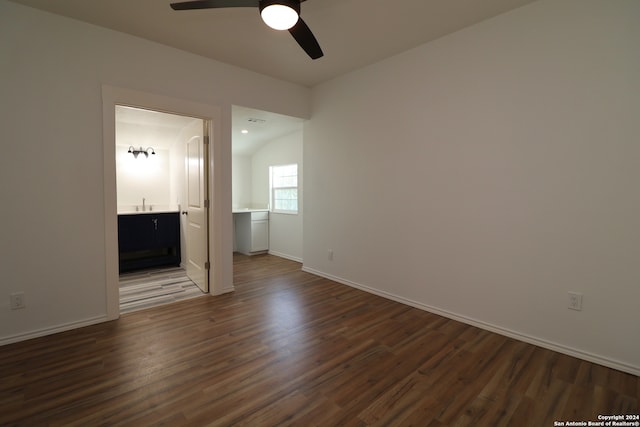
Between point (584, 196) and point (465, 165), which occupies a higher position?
point (465, 165)

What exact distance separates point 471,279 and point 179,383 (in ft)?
8.38

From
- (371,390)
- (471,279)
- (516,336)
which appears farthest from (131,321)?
(516,336)

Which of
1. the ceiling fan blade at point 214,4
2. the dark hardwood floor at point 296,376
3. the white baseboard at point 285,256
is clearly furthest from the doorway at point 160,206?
the white baseboard at point 285,256

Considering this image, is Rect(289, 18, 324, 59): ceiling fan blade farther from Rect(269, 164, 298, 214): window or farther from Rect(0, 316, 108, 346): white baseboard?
Rect(269, 164, 298, 214): window

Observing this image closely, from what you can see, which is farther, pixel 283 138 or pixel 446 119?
pixel 283 138

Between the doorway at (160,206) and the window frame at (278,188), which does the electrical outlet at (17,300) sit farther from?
the window frame at (278,188)

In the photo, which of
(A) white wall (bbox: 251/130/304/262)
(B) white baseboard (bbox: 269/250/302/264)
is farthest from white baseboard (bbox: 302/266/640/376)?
(A) white wall (bbox: 251/130/304/262)

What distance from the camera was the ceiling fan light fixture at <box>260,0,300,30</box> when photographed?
1744 millimetres

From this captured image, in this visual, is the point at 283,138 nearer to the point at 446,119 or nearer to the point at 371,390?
the point at 446,119

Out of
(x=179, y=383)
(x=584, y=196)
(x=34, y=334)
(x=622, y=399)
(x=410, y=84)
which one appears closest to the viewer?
(x=622, y=399)

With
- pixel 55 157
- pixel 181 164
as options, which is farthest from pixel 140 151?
pixel 55 157

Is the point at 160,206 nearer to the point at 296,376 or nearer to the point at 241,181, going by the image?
the point at 241,181

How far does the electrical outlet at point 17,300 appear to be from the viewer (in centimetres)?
241

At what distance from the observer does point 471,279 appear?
110 inches
